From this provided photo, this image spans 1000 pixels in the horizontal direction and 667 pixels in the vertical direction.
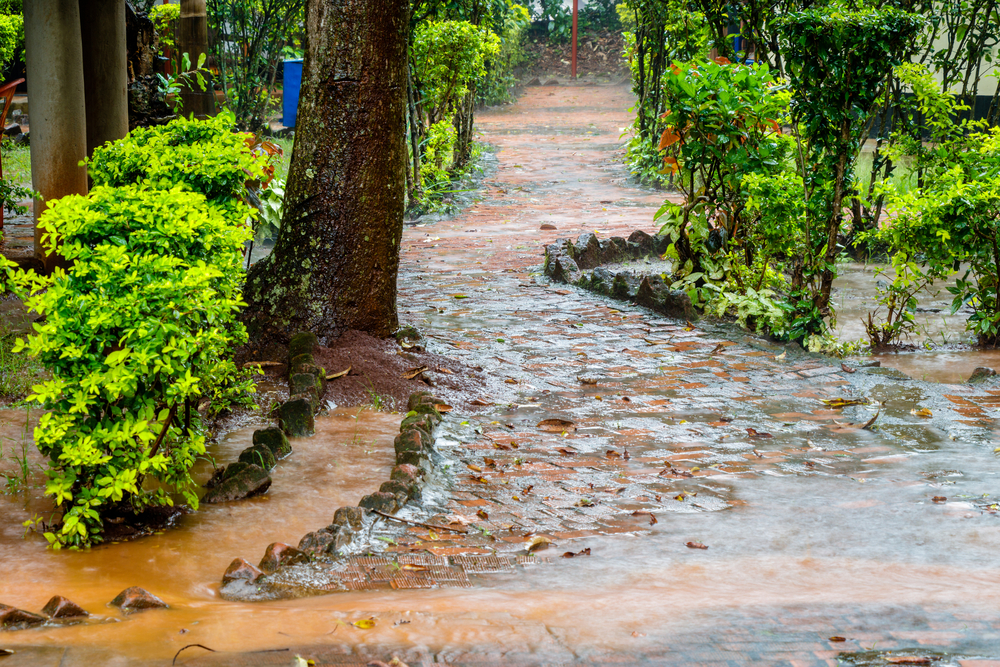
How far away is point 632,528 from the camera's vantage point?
353 cm

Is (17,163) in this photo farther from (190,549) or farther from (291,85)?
(190,549)

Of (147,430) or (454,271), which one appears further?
(454,271)

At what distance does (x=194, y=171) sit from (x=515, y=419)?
2.12m

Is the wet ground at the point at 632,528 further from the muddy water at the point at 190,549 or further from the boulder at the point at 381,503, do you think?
the boulder at the point at 381,503

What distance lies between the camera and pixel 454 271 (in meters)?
8.57

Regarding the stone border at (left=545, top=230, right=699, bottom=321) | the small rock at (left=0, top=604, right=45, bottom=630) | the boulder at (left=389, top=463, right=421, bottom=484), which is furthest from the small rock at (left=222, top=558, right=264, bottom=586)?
the stone border at (left=545, top=230, right=699, bottom=321)

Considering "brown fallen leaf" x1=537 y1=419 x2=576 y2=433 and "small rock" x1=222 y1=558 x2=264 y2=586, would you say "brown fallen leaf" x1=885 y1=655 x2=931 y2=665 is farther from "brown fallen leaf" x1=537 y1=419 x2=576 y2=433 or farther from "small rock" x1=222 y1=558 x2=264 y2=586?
"brown fallen leaf" x1=537 y1=419 x2=576 y2=433

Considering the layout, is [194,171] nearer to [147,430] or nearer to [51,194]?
[147,430]

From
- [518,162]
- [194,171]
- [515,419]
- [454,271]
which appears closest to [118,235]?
[194,171]

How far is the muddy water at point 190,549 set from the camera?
242 centimetres

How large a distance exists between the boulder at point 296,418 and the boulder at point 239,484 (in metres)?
0.70

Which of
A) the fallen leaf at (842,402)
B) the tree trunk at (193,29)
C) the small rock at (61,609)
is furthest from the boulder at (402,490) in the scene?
the tree trunk at (193,29)

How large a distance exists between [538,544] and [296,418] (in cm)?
165

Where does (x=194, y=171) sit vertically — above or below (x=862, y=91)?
below
